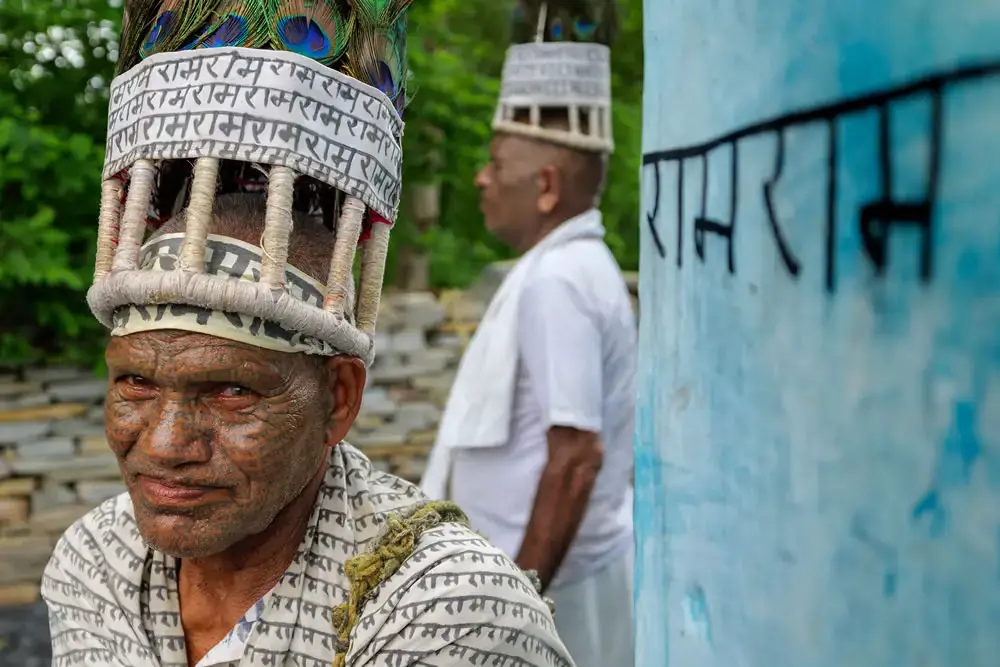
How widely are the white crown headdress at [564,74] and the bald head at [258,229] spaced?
2235 mm

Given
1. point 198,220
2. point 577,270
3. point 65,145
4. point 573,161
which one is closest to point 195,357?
point 198,220

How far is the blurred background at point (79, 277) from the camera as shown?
5.77 m

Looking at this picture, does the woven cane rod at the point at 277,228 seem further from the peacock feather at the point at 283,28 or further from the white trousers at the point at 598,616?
the white trousers at the point at 598,616

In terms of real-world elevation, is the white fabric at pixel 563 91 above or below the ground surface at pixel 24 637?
above

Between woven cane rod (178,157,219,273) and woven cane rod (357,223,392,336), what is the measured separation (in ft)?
1.01

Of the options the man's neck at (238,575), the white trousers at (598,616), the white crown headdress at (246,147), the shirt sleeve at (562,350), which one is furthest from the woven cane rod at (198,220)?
the white trousers at (598,616)

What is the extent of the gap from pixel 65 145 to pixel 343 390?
4.47m

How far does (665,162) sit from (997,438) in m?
0.42

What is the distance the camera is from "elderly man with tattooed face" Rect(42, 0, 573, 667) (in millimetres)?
1673

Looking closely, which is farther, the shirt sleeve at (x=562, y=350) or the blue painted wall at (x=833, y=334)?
the shirt sleeve at (x=562, y=350)

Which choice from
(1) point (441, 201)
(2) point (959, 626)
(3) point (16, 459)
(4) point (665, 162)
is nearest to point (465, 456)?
(4) point (665, 162)

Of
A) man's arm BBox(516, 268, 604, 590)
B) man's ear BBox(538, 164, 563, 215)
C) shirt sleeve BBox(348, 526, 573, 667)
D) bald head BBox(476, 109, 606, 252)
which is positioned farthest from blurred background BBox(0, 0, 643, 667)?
shirt sleeve BBox(348, 526, 573, 667)

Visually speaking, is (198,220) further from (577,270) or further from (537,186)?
(537,186)

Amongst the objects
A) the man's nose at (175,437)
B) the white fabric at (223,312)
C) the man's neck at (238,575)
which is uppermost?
the white fabric at (223,312)
